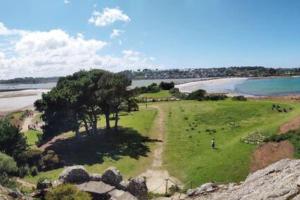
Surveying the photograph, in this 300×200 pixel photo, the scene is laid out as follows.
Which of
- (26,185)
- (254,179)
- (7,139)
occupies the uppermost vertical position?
(254,179)

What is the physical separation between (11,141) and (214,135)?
3051 cm

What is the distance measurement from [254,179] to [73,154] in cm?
4415

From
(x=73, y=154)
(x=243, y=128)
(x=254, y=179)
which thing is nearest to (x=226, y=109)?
(x=243, y=128)

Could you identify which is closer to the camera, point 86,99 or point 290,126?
point 290,126

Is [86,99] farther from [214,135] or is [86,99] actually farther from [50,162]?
[214,135]

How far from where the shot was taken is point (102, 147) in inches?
2494

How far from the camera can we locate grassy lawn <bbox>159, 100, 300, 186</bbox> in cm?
4894

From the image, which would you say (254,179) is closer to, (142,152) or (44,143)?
(142,152)

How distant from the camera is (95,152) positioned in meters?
60.6

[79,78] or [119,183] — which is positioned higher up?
[79,78]

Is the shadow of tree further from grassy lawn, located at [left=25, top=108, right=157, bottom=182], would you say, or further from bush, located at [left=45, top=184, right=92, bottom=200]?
bush, located at [left=45, top=184, right=92, bottom=200]

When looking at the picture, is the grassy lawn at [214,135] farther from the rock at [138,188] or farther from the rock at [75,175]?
the rock at [75,175]

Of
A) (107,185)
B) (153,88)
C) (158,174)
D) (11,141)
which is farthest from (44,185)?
(153,88)

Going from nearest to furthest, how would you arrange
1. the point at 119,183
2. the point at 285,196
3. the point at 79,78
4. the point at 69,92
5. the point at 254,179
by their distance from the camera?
the point at 285,196 → the point at 254,179 → the point at 119,183 → the point at 69,92 → the point at 79,78
